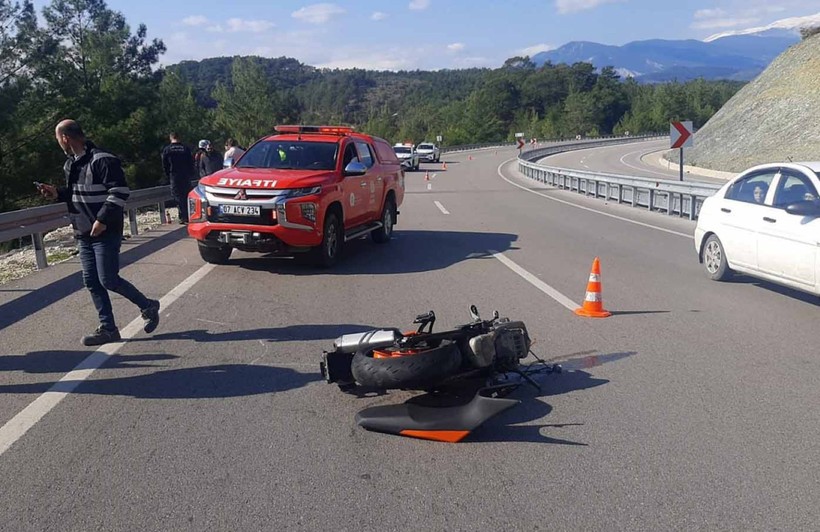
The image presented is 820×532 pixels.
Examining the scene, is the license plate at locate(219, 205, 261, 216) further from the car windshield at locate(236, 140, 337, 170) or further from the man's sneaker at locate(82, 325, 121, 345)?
the man's sneaker at locate(82, 325, 121, 345)

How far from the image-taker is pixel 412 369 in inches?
205

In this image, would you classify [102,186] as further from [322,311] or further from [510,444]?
[510,444]

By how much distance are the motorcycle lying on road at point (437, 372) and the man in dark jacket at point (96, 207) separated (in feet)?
8.22

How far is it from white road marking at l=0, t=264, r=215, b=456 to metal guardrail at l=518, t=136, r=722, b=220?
13.3 meters

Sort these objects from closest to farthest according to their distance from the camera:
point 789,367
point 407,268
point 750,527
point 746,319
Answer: point 750,527 < point 789,367 < point 746,319 < point 407,268

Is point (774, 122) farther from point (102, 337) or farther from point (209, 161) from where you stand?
point (102, 337)

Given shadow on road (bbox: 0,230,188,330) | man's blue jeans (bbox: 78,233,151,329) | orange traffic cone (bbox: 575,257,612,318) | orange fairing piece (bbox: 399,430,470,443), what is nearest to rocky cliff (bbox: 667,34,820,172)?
orange traffic cone (bbox: 575,257,612,318)

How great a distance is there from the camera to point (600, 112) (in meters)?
146

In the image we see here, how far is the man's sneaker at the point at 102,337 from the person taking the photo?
273 inches

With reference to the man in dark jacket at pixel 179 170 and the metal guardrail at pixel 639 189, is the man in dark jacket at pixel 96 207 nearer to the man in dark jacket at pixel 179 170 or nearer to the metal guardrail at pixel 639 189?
the man in dark jacket at pixel 179 170

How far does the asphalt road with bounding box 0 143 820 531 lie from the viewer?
396cm

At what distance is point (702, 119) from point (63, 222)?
138 meters

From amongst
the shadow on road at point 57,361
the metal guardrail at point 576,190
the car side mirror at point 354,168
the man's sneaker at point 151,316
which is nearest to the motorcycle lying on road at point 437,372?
the shadow on road at point 57,361

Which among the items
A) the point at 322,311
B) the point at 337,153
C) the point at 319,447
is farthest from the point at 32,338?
the point at 337,153
